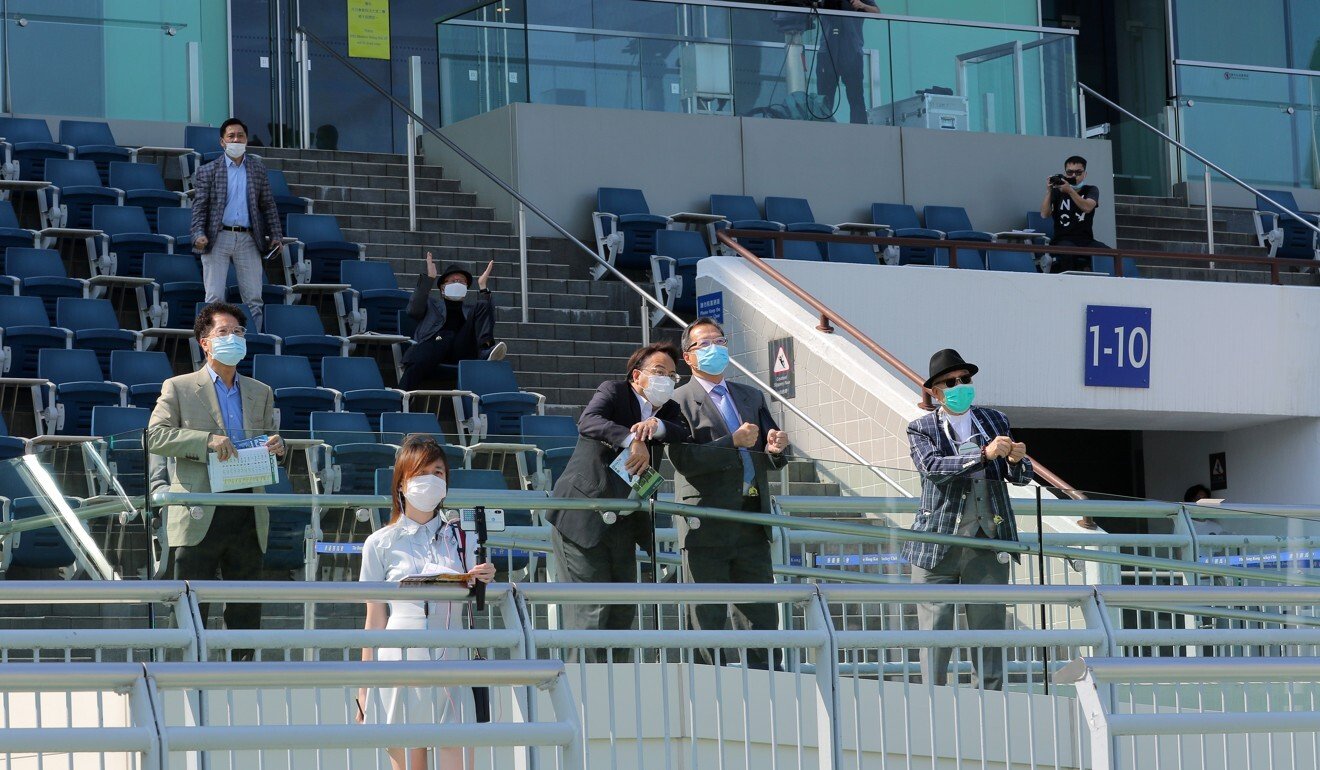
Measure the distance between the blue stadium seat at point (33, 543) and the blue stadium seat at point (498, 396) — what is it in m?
5.26

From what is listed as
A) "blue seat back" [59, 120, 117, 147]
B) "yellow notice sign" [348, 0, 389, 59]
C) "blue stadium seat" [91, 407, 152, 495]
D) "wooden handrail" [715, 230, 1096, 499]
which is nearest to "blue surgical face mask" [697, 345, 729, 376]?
"blue stadium seat" [91, 407, 152, 495]

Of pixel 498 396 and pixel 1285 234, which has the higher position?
pixel 1285 234

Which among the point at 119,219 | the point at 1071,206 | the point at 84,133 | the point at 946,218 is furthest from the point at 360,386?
the point at 1071,206

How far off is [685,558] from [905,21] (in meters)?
11.7

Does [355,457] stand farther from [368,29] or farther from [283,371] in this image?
[368,29]

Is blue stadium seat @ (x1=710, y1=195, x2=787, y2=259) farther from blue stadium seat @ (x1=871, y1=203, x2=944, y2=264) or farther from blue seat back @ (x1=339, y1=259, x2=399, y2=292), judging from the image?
blue seat back @ (x1=339, y1=259, x2=399, y2=292)

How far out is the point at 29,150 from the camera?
50.0 ft

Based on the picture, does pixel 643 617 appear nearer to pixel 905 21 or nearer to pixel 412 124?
pixel 412 124

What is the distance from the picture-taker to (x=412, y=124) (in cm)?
1697

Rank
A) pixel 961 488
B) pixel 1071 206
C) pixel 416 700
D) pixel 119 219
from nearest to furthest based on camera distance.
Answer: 1. pixel 416 700
2. pixel 961 488
3. pixel 119 219
4. pixel 1071 206

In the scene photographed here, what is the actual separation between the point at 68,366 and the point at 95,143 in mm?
4391

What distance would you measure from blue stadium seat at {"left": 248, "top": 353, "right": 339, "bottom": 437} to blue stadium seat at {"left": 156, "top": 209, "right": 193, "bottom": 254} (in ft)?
6.56

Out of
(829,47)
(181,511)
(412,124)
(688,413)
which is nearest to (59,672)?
(181,511)

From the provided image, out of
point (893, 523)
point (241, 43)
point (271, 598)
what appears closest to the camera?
point (271, 598)
